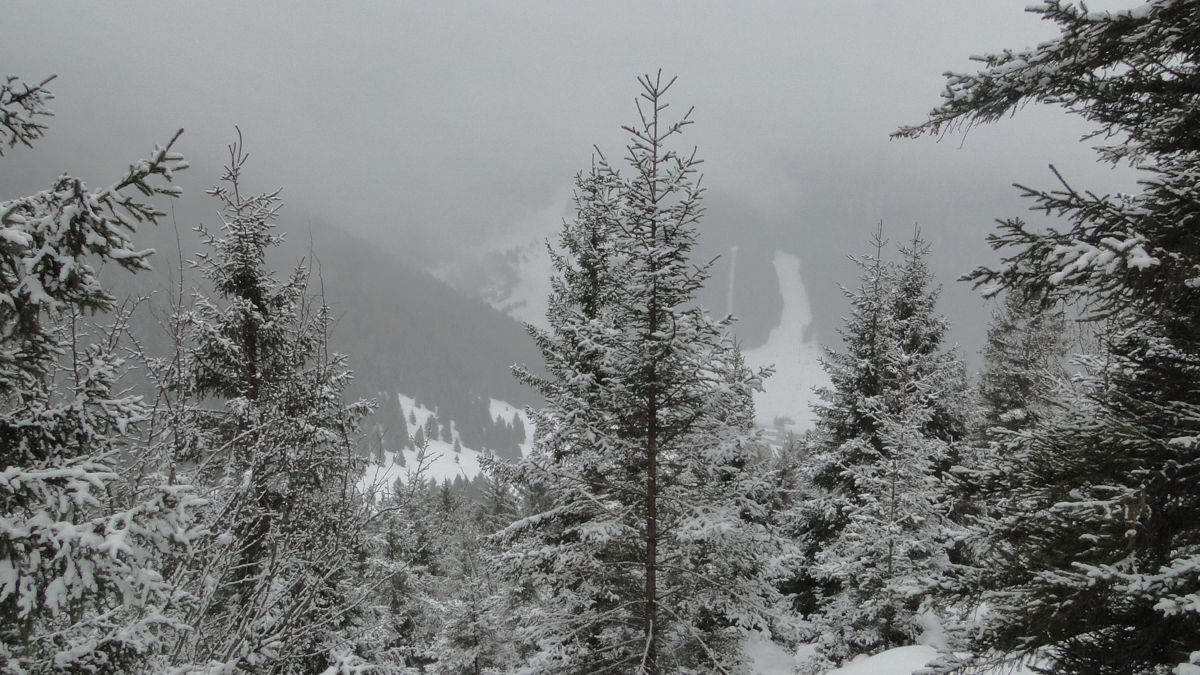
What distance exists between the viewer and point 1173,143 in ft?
13.9

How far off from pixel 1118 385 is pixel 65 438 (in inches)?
278

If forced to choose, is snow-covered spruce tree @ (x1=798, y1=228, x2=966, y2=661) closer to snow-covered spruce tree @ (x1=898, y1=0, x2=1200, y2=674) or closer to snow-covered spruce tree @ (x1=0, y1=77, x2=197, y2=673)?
snow-covered spruce tree @ (x1=898, y1=0, x2=1200, y2=674)

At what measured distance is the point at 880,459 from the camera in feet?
42.7

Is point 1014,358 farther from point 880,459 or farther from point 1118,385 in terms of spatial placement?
point 1118,385

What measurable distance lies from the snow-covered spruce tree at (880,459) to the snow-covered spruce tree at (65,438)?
11088mm

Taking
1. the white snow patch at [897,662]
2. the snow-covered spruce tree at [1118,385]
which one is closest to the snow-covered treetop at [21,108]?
the snow-covered spruce tree at [1118,385]

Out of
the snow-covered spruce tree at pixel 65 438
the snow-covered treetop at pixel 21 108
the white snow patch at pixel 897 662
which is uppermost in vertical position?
the snow-covered treetop at pixel 21 108

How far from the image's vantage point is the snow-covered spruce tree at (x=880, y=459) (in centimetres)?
1216

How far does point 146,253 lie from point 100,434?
3.44 ft

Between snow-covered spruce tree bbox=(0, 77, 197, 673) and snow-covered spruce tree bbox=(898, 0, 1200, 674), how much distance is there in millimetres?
4757

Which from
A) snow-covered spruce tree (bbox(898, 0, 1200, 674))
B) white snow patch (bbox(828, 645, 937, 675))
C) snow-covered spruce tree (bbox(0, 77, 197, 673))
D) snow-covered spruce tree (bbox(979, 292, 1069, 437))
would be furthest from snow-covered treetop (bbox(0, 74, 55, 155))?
snow-covered spruce tree (bbox(979, 292, 1069, 437))

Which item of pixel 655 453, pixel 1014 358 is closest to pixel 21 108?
pixel 655 453

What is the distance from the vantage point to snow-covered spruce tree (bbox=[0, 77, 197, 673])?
2.34 m

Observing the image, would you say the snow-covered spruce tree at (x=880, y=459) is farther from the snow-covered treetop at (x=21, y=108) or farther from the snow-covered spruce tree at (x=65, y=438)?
the snow-covered treetop at (x=21, y=108)
